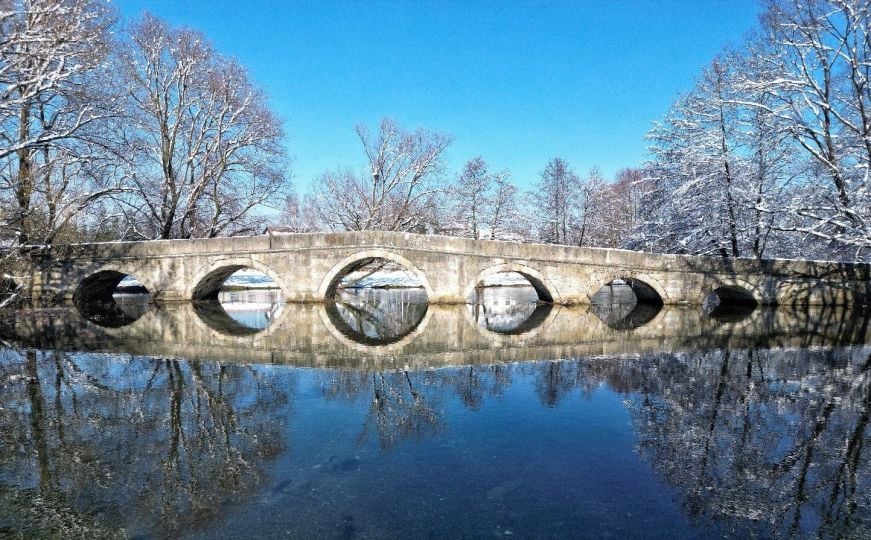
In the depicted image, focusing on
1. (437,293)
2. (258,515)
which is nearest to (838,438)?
(258,515)

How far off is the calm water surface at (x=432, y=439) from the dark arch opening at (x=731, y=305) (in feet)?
18.2

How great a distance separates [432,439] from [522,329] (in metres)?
7.71

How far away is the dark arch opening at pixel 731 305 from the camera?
15.2 metres

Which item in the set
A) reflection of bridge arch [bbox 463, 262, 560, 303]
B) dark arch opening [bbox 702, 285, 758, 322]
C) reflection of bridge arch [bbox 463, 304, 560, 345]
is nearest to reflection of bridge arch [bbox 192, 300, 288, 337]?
reflection of bridge arch [bbox 463, 304, 560, 345]

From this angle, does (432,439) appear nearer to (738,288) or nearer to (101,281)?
(738,288)

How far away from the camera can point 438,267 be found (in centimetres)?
1708

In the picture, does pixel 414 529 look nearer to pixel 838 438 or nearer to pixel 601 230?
pixel 838 438

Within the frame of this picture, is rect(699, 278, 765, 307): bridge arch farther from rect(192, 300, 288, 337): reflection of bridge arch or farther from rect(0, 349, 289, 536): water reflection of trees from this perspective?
rect(0, 349, 289, 536): water reflection of trees

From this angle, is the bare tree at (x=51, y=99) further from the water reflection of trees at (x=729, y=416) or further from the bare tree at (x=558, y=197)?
the bare tree at (x=558, y=197)

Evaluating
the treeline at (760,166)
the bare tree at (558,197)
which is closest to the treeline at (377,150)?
the treeline at (760,166)

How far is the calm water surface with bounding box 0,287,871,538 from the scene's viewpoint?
128 inches

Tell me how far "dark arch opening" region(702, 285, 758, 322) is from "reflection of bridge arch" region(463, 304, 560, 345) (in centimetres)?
523

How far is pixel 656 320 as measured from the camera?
14000mm

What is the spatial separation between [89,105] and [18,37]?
393cm
